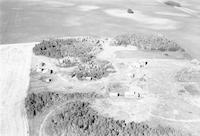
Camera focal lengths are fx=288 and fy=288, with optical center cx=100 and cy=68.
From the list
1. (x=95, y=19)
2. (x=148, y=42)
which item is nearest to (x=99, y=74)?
(x=148, y=42)

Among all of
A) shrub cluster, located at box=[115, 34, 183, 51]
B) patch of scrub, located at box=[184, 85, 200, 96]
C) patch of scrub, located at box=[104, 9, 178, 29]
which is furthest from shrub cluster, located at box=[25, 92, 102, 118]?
patch of scrub, located at box=[104, 9, 178, 29]

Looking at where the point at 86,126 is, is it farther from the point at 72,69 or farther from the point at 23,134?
the point at 72,69

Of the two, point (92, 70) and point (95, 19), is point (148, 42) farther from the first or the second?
point (95, 19)

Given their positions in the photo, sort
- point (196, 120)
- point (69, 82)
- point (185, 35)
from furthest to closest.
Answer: point (185, 35) < point (69, 82) < point (196, 120)

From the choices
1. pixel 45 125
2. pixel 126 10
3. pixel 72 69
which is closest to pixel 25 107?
pixel 45 125

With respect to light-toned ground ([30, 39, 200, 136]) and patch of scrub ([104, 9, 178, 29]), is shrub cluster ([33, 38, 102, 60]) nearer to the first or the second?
light-toned ground ([30, 39, 200, 136])

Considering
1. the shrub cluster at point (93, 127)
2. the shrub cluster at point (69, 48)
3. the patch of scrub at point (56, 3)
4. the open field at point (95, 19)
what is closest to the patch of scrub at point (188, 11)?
the open field at point (95, 19)
